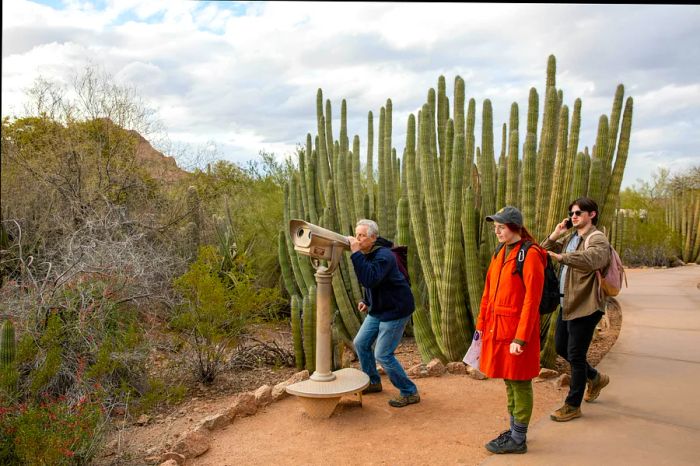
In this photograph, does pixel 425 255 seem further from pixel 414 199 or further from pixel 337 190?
pixel 337 190

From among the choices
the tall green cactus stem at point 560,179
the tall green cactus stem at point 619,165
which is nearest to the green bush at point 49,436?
the tall green cactus stem at point 560,179

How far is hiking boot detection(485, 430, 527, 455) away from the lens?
3.74 meters

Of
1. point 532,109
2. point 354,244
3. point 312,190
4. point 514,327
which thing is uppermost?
point 532,109

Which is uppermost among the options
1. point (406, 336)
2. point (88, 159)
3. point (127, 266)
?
point (88, 159)

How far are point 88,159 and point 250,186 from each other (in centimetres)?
572

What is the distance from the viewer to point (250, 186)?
1647 centimetres

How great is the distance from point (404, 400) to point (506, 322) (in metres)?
1.39

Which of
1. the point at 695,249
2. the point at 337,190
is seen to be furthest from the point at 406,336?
the point at 695,249

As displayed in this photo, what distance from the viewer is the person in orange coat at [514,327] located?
3596 millimetres

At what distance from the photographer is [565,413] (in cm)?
425

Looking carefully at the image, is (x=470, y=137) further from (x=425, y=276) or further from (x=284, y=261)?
(x=284, y=261)

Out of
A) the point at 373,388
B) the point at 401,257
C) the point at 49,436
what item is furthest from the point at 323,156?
the point at 49,436

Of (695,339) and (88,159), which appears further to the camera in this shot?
(88,159)

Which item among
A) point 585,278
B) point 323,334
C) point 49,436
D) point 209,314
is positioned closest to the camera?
point 49,436
